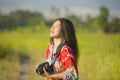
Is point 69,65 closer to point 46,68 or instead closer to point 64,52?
point 64,52

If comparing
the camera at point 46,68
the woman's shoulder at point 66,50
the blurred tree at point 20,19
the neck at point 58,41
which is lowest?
the camera at point 46,68

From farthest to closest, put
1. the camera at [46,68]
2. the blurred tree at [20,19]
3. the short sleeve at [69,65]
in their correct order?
the blurred tree at [20,19] < the camera at [46,68] < the short sleeve at [69,65]

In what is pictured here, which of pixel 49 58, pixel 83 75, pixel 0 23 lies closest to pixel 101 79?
pixel 83 75

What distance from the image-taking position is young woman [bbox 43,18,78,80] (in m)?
4.14

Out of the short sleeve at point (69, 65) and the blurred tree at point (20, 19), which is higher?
the blurred tree at point (20, 19)

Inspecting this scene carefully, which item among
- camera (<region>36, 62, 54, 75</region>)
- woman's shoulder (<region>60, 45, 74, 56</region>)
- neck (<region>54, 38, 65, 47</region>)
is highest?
neck (<region>54, 38, 65, 47</region>)

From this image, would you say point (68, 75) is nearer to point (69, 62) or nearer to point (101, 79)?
point (69, 62)

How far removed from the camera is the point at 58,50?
4.28 m

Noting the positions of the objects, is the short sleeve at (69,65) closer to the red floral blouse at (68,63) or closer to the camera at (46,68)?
the red floral blouse at (68,63)

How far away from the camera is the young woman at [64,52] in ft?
13.6

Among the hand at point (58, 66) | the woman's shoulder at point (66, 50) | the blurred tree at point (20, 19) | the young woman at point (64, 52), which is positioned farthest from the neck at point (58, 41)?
the blurred tree at point (20, 19)

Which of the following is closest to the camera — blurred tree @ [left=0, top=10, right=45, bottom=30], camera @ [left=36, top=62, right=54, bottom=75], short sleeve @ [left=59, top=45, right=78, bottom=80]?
short sleeve @ [left=59, top=45, right=78, bottom=80]

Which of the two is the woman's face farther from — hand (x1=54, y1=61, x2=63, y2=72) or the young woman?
hand (x1=54, y1=61, x2=63, y2=72)

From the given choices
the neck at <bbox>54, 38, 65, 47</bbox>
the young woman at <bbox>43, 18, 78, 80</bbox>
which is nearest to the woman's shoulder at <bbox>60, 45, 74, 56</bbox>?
the young woman at <bbox>43, 18, 78, 80</bbox>
